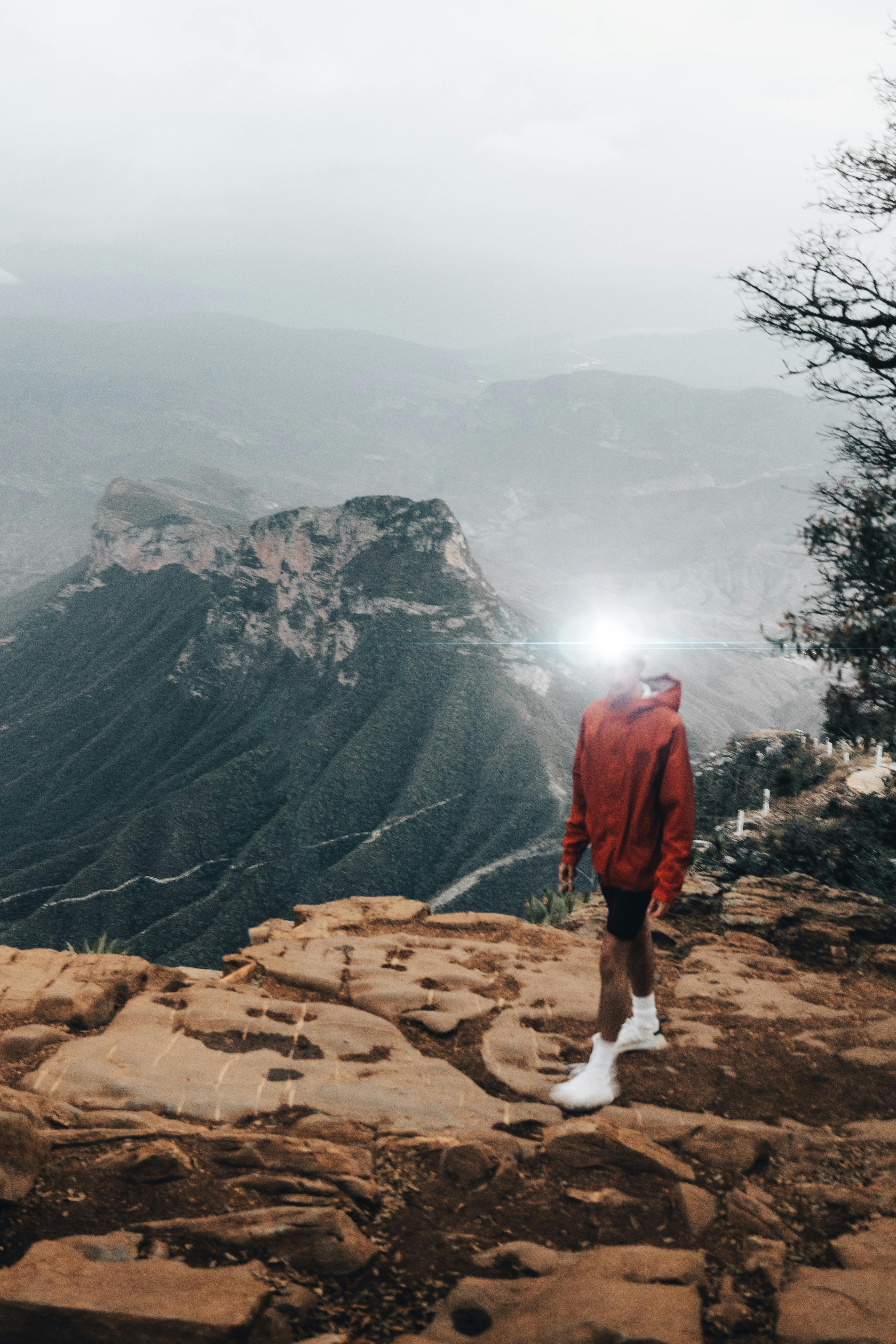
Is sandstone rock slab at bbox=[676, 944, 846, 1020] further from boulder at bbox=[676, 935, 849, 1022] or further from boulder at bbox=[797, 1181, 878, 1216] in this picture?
boulder at bbox=[797, 1181, 878, 1216]

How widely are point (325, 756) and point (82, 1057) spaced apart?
5246cm

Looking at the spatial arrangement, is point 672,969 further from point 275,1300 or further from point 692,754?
point 692,754

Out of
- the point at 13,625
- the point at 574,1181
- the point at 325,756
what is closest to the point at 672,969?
the point at 574,1181

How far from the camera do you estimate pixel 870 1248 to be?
132 inches

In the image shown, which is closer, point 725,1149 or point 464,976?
point 725,1149

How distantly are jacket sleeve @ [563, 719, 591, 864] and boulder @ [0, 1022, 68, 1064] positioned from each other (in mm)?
3694

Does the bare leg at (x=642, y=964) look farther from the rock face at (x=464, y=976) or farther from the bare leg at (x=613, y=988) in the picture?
the rock face at (x=464, y=976)

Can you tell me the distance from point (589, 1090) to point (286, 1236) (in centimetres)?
215

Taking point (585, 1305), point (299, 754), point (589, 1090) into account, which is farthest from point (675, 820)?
point (299, 754)

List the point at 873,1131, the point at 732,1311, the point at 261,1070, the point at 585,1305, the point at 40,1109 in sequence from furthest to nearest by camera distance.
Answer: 1. the point at 261,1070
2. the point at 873,1131
3. the point at 40,1109
4. the point at 732,1311
5. the point at 585,1305

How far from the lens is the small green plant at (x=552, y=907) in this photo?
1290 centimetres

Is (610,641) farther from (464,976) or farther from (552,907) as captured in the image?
(552,907)

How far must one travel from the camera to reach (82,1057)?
16.5 ft

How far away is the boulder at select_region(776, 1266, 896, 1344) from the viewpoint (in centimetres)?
273
